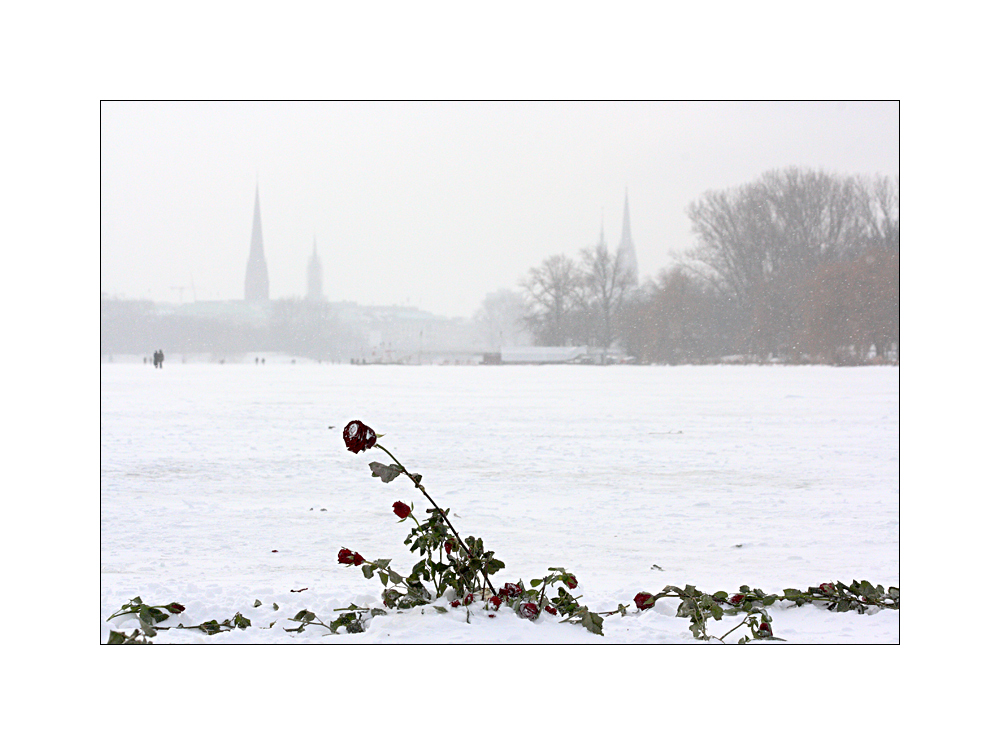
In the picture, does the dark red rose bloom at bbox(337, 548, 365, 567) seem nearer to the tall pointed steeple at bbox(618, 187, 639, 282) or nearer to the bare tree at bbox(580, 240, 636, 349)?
the bare tree at bbox(580, 240, 636, 349)

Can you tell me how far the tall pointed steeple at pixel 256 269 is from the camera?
37.0 meters

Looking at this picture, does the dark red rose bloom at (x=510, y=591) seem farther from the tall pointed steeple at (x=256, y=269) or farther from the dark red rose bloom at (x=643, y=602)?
the tall pointed steeple at (x=256, y=269)

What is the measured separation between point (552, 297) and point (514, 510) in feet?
99.2

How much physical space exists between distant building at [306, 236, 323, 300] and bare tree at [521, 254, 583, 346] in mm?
9685

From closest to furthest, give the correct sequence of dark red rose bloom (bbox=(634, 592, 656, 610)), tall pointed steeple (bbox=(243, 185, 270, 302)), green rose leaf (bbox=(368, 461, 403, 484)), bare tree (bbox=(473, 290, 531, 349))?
green rose leaf (bbox=(368, 461, 403, 484))
dark red rose bloom (bbox=(634, 592, 656, 610))
bare tree (bbox=(473, 290, 531, 349))
tall pointed steeple (bbox=(243, 185, 270, 302))

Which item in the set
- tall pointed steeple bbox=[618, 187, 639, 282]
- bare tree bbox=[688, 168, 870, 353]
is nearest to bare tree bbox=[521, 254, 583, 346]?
tall pointed steeple bbox=[618, 187, 639, 282]

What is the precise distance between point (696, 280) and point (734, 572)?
98.3 feet

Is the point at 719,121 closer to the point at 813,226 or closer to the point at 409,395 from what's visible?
the point at 813,226

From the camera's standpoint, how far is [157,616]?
2.00 metres

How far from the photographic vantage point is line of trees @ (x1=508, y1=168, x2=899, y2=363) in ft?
92.9

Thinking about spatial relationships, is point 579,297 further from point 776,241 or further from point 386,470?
point 386,470

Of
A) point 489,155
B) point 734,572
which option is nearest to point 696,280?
point 489,155

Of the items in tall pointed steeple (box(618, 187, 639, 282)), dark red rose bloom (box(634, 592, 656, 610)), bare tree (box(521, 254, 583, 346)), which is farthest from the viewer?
tall pointed steeple (box(618, 187, 639, 282))

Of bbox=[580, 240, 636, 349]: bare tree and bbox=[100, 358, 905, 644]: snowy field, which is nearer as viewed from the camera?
bbox=[100, 358, 905, 644]: snowy field
